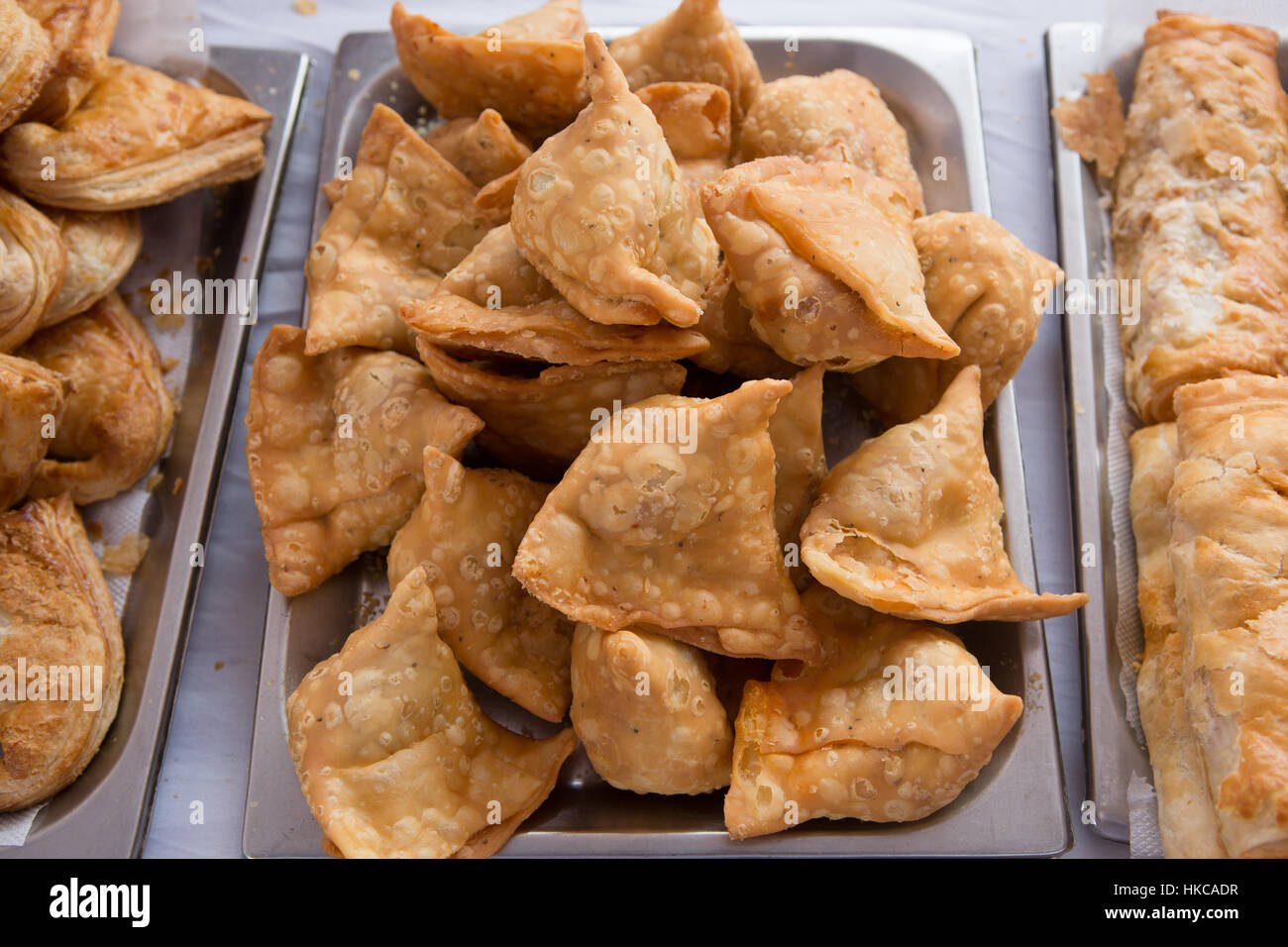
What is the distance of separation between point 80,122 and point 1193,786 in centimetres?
213

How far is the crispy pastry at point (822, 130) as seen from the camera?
5.96 feet

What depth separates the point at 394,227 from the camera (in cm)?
181

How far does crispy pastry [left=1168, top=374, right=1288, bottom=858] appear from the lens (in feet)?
4.50

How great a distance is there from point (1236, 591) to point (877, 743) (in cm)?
57

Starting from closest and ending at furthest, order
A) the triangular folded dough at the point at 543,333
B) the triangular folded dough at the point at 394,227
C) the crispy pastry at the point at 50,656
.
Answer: the triangular folded dough at the point at 543,333, the crispy pastry at the point at 50,656, the triangular folded dough at the point at 394,227

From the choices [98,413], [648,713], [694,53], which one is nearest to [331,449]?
[98,413]

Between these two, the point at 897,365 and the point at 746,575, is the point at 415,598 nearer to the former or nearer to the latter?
the point at 746,575

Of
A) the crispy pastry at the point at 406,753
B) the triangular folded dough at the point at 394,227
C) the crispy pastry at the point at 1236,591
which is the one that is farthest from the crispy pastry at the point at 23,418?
the crispy pastry at the point at 1236,591

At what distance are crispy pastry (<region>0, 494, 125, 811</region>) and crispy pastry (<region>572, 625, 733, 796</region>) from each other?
79 centimetres

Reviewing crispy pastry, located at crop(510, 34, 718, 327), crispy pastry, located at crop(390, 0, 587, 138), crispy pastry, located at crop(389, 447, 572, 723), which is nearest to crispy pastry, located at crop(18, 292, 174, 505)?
crispy pastry, located at crop(389, 447, 572, 723)

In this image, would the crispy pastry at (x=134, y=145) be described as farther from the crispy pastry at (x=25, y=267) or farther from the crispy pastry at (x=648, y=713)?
the crispy pastry at (x=648, y=713)

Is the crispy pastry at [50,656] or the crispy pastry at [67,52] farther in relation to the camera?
the crispy pastry at [67,52]

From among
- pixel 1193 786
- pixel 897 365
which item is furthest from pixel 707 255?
pixel 1193 786

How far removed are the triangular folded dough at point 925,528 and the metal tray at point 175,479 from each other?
42.5 inches
